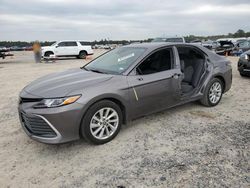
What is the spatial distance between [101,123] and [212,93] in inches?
111

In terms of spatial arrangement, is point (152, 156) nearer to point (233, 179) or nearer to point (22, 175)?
point (233, 179)

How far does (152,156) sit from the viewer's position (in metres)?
2.95

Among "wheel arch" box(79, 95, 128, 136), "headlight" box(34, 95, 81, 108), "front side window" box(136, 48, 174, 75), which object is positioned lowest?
"wheel arch" box(79, 95, 128, 136)

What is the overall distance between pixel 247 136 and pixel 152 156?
1664mm

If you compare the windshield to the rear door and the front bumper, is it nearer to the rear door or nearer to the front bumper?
the rear door

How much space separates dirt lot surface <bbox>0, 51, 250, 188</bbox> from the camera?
2486mm

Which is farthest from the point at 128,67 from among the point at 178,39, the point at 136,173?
the point at 178,39

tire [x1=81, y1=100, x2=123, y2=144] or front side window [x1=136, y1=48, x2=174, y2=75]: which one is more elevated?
front side window [x1=136, y1=48, x2=174, y2=75]

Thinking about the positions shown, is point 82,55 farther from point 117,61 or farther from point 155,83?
point 155,83

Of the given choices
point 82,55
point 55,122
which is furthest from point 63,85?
point 82,55

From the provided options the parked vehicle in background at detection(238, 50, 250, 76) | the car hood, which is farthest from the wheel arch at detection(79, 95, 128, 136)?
the parked vehicle in background at detection(238, 50, 250, 76)

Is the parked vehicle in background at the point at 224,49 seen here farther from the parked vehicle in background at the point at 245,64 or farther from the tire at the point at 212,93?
the tire at the point at 212,93

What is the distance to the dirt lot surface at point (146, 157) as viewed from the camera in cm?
249

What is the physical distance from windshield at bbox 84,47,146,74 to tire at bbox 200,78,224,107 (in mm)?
1798
